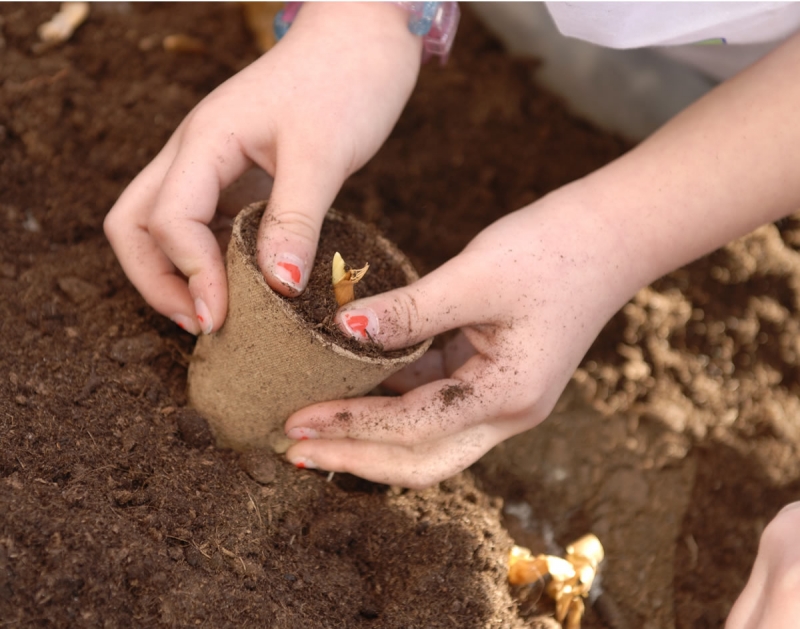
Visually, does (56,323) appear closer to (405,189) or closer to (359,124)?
(359,124)

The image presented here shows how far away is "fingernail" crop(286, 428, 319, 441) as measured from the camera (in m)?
1.31

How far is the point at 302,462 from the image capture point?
136 cm

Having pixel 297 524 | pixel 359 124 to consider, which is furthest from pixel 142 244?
pixel 297 524

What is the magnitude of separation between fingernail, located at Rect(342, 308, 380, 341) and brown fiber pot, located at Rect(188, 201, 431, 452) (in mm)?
31

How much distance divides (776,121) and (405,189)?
0.90 metres

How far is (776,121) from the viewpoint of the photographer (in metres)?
1.36

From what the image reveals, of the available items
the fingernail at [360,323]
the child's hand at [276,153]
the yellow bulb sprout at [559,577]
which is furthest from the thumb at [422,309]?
the yellow bulb sprout at [559,577]

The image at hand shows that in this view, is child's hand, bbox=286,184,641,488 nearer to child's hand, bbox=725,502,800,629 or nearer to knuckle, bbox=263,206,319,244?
knuckle, bbox=263,206,319,244

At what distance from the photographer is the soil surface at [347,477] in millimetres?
1104

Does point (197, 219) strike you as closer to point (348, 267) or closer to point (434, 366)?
point (348, 267)

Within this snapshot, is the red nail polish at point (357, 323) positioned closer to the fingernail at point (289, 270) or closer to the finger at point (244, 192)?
the fingernail at point (289, 270)

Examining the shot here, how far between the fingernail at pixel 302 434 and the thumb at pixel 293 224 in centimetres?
27

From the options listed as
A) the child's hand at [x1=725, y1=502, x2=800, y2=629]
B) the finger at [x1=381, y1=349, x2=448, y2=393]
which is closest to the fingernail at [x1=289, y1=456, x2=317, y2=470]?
the finger at [x1=381, y1=349, x2=448, y2=393]

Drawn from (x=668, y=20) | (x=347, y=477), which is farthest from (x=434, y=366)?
(x=668, y=20)
